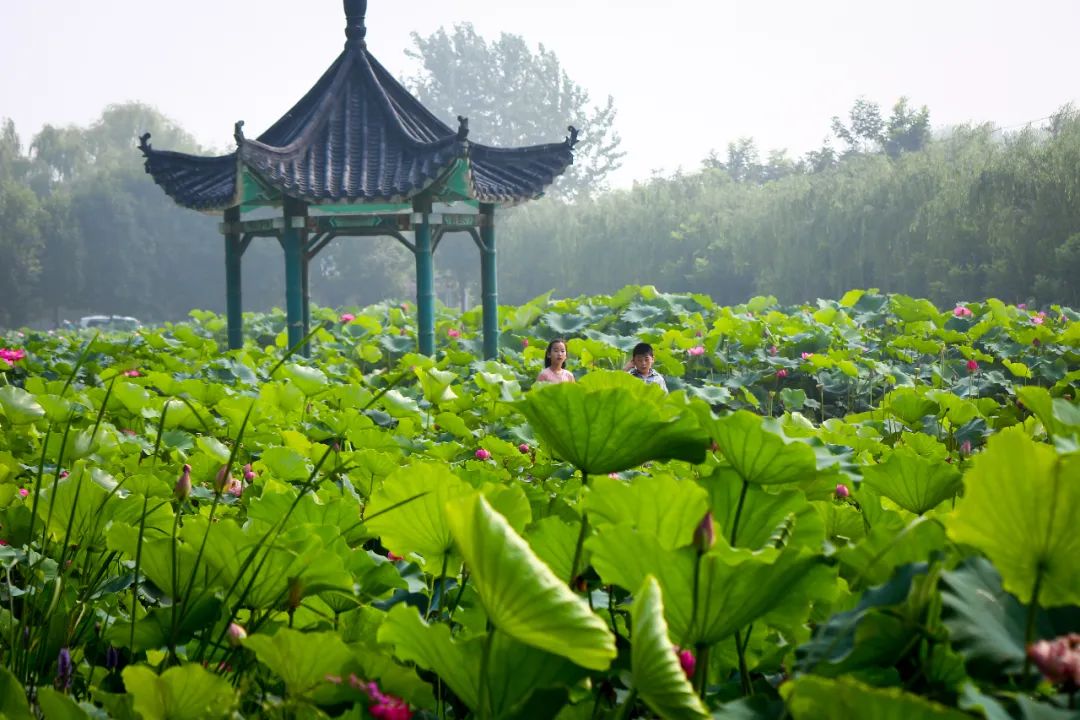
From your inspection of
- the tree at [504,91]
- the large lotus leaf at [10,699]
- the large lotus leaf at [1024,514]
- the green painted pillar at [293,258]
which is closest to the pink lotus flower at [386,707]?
the large lotus leaf at [10,699]

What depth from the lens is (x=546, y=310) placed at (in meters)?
9.96

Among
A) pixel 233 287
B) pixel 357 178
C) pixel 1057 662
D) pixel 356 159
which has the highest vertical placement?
pixel 356 159

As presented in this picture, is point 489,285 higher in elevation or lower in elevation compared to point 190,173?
lower

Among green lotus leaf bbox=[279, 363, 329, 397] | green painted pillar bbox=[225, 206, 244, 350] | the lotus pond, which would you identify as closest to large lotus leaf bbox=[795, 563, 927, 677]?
the lotus pond

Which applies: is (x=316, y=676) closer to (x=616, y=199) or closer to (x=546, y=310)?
(x=546, y=310)

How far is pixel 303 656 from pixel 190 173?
8328 mm

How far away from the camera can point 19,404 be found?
234cm

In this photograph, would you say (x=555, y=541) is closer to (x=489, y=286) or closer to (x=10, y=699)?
(x=10, y=699)

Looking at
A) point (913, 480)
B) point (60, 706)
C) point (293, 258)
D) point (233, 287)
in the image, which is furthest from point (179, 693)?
point (233, 287)

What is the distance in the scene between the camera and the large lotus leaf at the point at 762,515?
0.93 m

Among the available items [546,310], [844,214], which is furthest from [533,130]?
[546,310]

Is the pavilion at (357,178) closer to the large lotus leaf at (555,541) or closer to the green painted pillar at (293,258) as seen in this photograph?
the green painted pillar at (293,258)

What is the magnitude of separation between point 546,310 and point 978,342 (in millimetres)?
3472

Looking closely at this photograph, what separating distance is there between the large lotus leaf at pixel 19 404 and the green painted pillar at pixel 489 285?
5.45 meters
